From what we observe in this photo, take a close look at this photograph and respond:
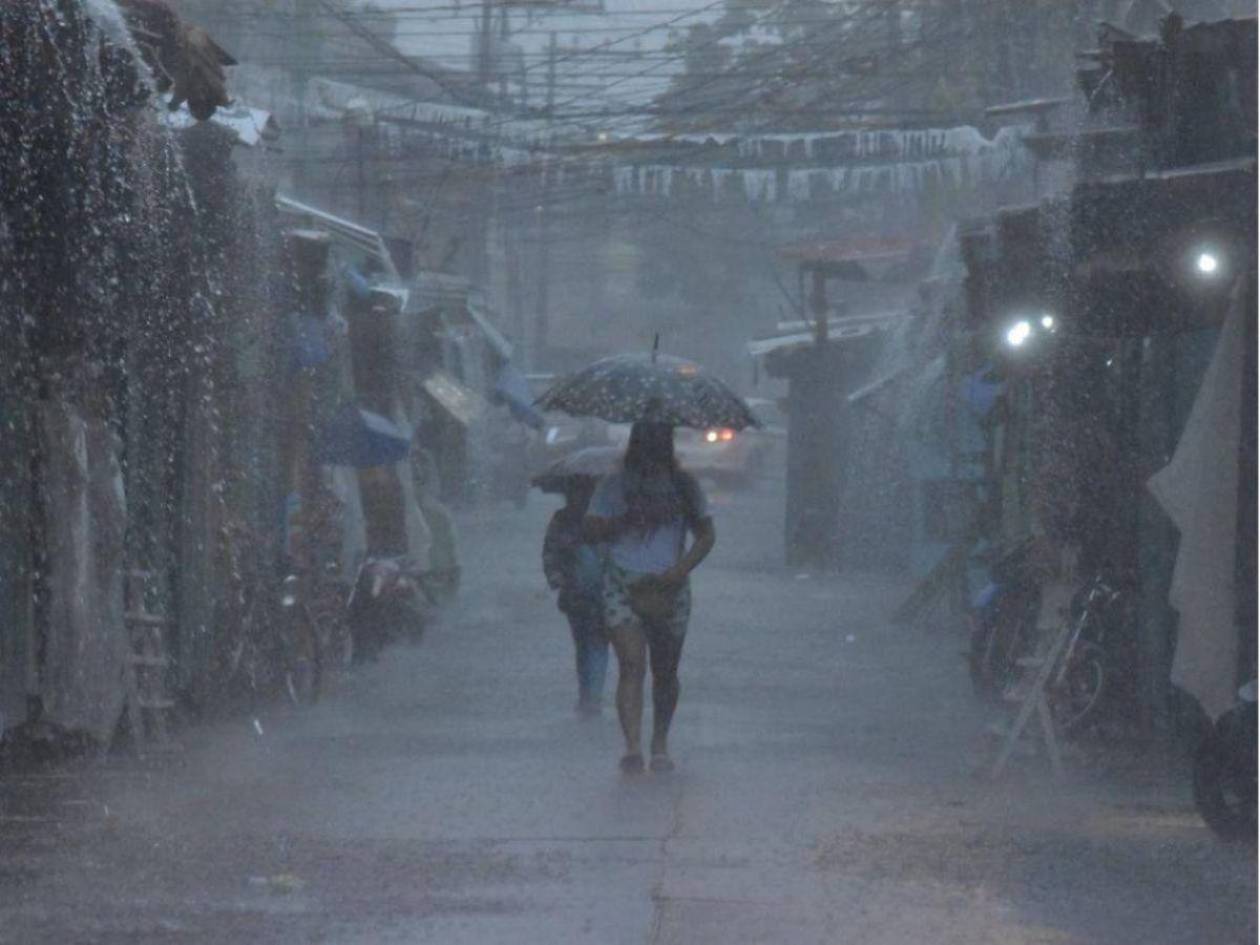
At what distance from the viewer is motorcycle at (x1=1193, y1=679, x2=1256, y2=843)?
25.3ft

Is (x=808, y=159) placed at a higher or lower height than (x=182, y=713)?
higher

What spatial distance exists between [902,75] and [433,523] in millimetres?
7415

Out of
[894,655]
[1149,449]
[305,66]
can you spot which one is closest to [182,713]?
[1149,449]

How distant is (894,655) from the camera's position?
54.7 ft

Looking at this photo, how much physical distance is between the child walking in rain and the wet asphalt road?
28cm

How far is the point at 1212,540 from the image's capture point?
8.33 meters

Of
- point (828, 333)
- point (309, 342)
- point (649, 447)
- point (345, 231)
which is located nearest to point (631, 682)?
point (649, 447)

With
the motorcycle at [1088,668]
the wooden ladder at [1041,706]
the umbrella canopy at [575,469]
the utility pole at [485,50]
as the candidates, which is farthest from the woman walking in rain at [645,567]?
the utility pole at [485,50]

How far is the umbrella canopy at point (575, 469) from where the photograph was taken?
12.5 m

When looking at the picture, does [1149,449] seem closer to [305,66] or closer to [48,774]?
[48,774]

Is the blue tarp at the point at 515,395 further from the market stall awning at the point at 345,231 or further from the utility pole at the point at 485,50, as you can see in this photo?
the market stall awning at the point at 345,231

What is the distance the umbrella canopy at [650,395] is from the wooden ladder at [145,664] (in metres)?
2.35

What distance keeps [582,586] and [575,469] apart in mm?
737

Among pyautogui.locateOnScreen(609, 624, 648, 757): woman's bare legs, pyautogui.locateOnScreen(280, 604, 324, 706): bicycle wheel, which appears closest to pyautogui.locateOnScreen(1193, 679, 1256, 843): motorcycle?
pyautogui.locateOnScreen(609, 624, 648, 757): woman's bare legs
